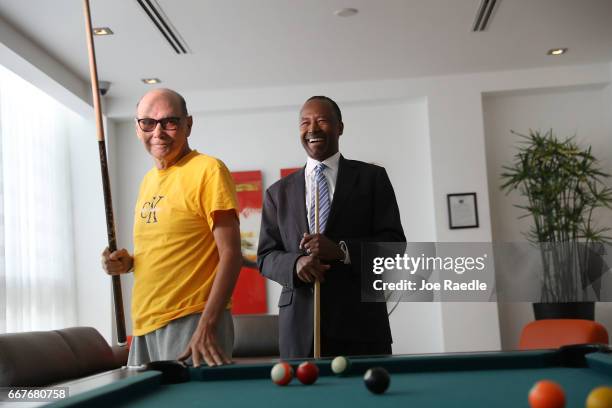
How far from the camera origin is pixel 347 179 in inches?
103

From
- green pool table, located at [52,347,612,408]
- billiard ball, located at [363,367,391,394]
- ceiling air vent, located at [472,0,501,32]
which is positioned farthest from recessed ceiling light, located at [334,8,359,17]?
billiard ball, located at [363,367,391,394]

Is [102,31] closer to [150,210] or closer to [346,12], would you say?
[346,12]

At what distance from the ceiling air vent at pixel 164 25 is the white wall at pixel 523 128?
2.92m

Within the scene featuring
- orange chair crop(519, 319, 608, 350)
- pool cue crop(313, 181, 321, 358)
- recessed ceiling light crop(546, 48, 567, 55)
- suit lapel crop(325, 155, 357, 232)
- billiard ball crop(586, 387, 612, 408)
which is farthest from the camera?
recessed ceiling light crop(546, 48, 567, 55)

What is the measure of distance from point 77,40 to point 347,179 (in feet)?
10.4

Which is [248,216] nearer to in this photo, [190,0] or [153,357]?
[190,0]

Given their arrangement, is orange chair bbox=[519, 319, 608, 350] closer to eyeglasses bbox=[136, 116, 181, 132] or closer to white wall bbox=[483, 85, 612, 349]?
white wall bbox=[483, 85, 612, 349]

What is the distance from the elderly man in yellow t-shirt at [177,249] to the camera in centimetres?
210

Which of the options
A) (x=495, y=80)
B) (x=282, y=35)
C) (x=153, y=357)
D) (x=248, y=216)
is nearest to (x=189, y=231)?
(x=153, y=357)

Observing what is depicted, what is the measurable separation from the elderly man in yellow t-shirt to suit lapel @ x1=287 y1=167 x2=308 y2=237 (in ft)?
1.52

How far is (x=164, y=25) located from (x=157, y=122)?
2.67 meters

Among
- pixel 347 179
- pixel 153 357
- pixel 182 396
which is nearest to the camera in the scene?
pixel 182 396

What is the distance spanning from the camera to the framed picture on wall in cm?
596

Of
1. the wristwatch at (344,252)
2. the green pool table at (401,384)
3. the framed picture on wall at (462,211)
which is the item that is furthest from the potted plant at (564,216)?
the green pool table at (401,384)
